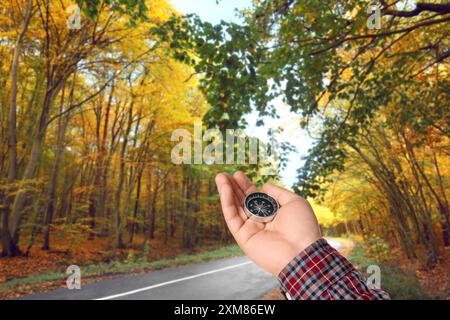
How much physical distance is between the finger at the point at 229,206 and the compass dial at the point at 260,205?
0.30 feet

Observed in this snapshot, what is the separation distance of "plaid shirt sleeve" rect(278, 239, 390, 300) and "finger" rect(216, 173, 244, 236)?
45 centimetres

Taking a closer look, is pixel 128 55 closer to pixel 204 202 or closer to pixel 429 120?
pixel 429 120

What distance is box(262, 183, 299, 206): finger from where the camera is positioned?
157 centimetres

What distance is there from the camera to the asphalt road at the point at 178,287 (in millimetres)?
5859

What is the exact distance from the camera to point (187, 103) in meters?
11.5

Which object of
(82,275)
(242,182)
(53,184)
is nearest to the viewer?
(242,182)

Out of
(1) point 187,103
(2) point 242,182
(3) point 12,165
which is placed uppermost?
(1) point 187,103

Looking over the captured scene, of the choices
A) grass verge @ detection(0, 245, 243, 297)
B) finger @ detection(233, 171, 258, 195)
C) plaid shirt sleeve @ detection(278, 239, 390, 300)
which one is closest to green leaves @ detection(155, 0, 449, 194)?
finger @ detection(233, 171, 258, 195)

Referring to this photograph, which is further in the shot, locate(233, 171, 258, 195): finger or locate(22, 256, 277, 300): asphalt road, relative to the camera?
locate(22, 256, 277, 300): asphalt road

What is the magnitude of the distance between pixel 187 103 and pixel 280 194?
10.4m

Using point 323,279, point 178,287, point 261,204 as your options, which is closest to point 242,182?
point 261,204

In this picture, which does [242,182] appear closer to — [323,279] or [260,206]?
[260,206]

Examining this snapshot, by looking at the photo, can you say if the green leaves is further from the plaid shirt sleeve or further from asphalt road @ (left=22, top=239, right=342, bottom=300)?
asphalt road @ (left=22, top=239, right=342, bottom=300)

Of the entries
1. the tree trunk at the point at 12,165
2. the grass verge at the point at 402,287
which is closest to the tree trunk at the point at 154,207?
the tree trunk at the point at 12,165
